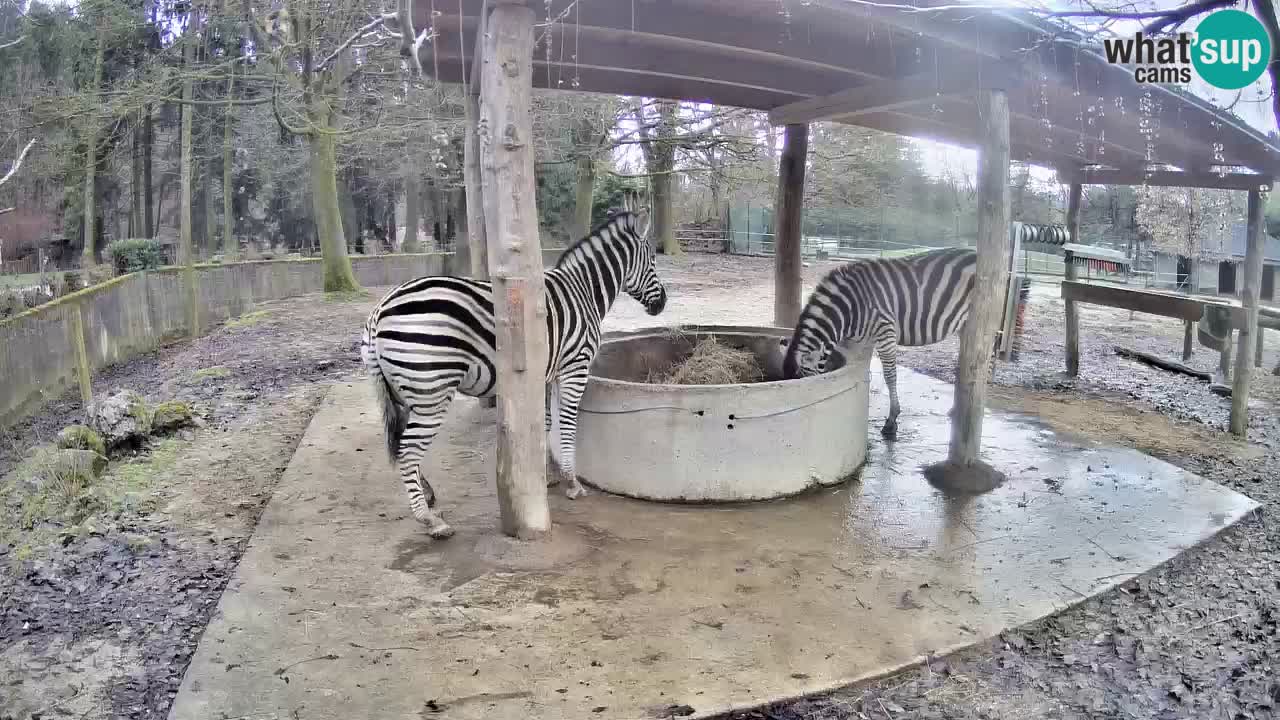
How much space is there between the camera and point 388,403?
16.0 feet

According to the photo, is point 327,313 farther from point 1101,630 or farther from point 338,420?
point 1101,630

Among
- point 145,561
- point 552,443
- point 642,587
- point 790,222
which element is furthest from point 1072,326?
point 145,561

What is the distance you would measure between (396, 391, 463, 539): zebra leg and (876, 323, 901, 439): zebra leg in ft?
12.9

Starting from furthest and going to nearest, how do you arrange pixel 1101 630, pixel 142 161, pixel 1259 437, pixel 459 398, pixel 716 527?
pixel 142 161
pixel 459 398
pixel 1259 437
pixel 716 527
pixel 1101 630

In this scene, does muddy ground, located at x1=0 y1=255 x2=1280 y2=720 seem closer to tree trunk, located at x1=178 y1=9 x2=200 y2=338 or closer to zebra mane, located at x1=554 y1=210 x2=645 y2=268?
zebra mane, located at x1=554 y1=210 x2=645 y2=268

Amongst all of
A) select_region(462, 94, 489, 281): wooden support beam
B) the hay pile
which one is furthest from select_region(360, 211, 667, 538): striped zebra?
select_region(462, 94, 489, 281): wooden support beam

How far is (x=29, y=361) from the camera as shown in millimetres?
8547

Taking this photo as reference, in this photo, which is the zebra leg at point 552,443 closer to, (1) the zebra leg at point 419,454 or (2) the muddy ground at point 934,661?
(1) the zebra leg at point 419,454

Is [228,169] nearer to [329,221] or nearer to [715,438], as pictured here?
[329,221]

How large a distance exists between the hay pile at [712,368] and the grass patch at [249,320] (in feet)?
32.1

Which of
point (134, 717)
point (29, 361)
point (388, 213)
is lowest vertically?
point (134, 717)

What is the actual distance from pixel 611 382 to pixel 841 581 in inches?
81.3

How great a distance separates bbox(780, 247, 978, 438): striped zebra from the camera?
657cm

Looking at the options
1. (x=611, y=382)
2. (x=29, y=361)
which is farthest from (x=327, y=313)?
(x=611, y=382)
